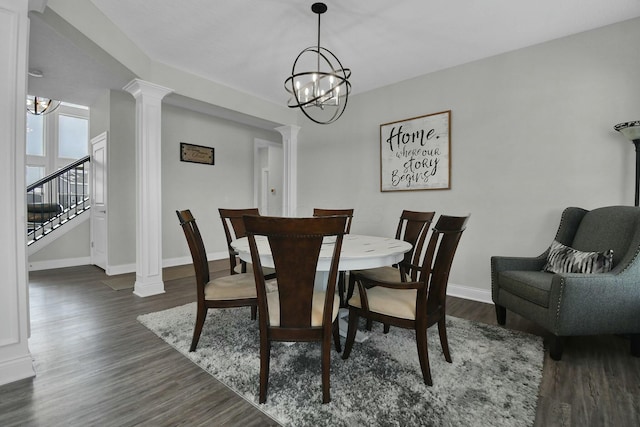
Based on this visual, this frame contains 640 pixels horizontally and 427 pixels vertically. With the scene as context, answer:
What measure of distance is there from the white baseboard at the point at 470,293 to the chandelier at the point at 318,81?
2.31 m

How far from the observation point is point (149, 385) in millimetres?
1616

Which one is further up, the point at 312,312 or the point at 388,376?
the point at 312,312

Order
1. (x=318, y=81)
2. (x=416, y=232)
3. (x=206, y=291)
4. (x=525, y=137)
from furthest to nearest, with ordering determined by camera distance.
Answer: (x=525, y=137), (x=416, y=232), (x=318, y=81), (x=206, y=291)

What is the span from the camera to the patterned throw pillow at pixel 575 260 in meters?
2.05

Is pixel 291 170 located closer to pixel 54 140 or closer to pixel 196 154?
pixel 196 154

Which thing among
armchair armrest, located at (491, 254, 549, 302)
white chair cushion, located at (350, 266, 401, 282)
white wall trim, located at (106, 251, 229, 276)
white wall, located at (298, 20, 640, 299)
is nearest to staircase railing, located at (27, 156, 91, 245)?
white wall trim, located at (106, 251, 229, 276)

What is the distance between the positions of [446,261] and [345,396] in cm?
91

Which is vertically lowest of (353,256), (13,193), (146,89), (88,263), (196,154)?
(88,263)

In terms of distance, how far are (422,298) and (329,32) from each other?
2437 mm

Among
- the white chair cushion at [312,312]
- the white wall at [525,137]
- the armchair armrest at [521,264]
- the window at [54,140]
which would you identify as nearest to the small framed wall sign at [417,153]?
the white wall at [525,137]

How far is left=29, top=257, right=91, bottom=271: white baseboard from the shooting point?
4242 mm

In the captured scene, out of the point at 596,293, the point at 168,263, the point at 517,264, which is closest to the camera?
the point at 596,293

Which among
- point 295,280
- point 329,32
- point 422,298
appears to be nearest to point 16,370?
point 295,280

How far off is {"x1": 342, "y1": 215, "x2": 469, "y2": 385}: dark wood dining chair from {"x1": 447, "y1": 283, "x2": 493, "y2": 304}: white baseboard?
1.60 metres
